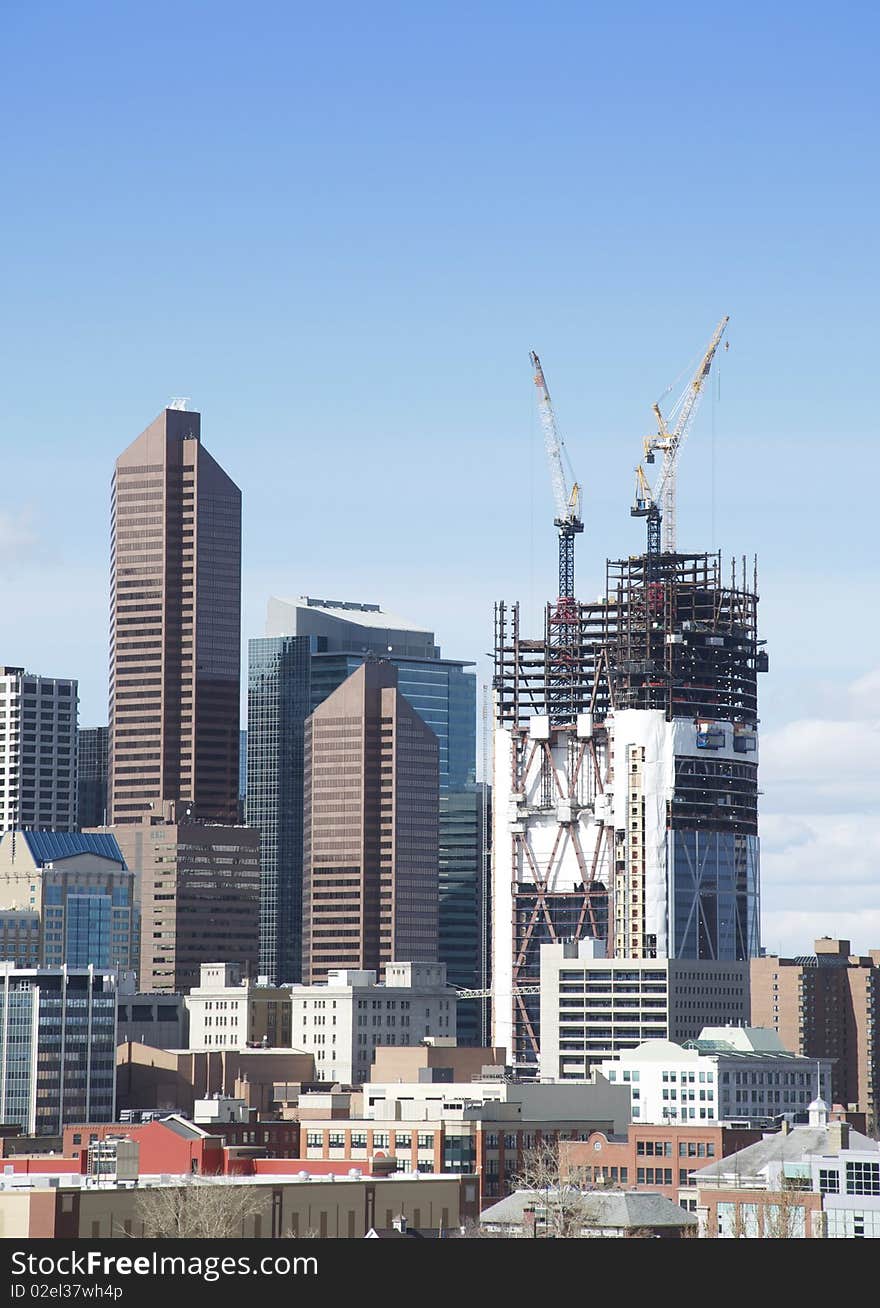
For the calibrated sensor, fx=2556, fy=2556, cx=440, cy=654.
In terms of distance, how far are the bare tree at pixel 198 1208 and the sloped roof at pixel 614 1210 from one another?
1973 centimetres

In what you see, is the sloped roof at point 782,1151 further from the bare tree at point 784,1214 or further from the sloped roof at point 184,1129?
the sloped roof at point 184,1129

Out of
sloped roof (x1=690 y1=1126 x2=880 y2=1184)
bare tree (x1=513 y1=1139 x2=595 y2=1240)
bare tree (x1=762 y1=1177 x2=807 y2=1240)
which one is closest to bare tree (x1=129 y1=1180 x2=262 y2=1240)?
bare tree (x1=513 y1=1139 x2=595 y2=1240)

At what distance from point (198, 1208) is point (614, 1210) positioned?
117 feet

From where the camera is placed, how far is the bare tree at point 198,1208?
87.5m

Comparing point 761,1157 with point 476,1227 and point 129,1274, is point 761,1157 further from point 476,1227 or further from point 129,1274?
point 129,1274

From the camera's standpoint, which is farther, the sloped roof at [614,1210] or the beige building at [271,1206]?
the sloped roof at [614,1210]

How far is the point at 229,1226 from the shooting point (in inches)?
3647

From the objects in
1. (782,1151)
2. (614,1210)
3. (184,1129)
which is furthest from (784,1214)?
(184,1129)

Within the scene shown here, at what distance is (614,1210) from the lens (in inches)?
5054

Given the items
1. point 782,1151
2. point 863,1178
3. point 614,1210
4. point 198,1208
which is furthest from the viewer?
point 782,1151

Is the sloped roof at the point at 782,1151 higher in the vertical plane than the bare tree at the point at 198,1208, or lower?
lower

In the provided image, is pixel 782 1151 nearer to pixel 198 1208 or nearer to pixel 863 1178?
pixel 863 1178

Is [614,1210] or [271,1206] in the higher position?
[271,1206]

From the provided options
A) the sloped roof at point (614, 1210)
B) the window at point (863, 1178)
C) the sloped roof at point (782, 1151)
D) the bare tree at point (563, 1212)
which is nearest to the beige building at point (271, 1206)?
the sloped roof at point (614, 1210)
